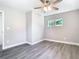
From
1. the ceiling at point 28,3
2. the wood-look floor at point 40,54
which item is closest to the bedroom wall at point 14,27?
the ceiling at point 28,3

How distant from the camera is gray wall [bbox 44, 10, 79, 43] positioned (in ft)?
13.0

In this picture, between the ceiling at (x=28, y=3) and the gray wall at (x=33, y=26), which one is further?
the gray wall at (x=33, y=26)

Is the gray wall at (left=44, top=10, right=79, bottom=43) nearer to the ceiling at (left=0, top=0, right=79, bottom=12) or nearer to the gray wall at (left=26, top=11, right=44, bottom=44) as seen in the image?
the ceiling at (left=0, top=0, right=79, bottom=12)

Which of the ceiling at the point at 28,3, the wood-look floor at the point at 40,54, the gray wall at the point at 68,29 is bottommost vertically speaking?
the wood-look floor at the point at 40,54

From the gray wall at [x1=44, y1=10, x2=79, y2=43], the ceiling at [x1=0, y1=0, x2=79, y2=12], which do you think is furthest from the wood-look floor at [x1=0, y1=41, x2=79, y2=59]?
the ceiling at [x1=0, y1=0, x2=79, y2=12]

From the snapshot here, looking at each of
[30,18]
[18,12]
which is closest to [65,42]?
[30,18]

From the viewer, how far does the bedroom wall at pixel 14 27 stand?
344 cm

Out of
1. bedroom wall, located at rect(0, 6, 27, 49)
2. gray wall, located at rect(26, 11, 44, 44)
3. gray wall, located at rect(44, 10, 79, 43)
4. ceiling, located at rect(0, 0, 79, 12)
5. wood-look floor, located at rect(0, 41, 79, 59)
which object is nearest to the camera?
wood-look floor, located at rect(0, 41, 79, 59)

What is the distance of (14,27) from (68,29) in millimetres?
3628

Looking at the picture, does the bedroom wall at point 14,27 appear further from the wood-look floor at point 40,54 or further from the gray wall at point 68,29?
the gray wall at point 68,29

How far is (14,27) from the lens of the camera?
3.84 m

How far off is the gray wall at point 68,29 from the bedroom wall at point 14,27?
7.60ft

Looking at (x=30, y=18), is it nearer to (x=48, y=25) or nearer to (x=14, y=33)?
(x=14, y=33)

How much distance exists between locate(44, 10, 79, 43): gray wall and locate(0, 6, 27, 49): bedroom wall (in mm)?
2315
